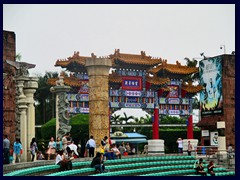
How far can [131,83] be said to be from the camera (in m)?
36.7

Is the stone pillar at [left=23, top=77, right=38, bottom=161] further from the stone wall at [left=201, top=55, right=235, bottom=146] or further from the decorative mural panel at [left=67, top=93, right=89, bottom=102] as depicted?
the stone wall at [left=201, top=55, right=235, bottom=146]

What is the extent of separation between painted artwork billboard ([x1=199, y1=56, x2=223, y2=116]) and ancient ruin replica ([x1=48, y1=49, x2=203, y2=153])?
0.80 metres

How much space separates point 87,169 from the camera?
816 inches

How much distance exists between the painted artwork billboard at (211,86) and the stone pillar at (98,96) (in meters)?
13.7

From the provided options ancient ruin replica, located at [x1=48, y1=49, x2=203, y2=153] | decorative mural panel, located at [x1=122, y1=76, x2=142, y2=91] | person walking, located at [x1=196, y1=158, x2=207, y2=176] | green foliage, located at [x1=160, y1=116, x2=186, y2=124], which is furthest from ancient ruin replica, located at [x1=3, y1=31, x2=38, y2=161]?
green foliage, located at [x1=160, y1=116, x2=186, y2=124]

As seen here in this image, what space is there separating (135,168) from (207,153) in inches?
313

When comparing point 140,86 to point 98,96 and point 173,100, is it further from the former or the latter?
point 98,96

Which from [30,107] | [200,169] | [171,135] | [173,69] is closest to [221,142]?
[200,169]

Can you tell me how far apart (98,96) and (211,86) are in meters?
14.4

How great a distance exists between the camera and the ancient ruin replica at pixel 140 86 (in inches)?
1384

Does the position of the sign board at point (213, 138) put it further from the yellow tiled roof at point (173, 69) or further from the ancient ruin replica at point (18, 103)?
the ancient ruin replica at point (18, 103)

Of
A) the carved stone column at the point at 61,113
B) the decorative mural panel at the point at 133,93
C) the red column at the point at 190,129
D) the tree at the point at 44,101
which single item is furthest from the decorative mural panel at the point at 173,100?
the tree at the point at 44,101
